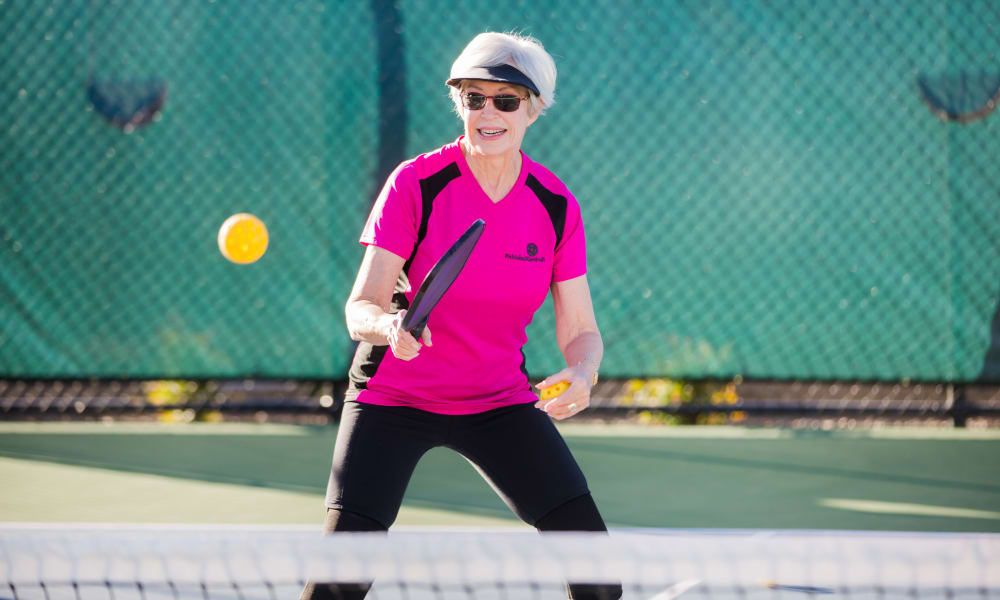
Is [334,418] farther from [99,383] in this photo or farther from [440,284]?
[440,284]

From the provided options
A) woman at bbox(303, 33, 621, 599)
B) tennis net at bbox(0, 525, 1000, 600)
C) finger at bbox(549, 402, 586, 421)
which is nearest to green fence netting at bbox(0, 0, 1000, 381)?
woman at bbox(303, 33, 621, 599)

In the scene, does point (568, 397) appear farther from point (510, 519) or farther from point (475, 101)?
point (510, 519)

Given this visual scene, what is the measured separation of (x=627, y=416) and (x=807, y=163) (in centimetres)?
155

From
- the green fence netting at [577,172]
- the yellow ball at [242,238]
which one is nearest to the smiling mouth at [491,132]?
the green fence netting at [577,172]

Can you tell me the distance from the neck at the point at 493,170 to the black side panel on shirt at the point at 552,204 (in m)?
0.05

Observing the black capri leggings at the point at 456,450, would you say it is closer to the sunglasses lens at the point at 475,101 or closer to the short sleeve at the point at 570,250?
the short sleeve at the point at 570,250

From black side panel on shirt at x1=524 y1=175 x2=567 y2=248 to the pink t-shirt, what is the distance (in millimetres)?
39

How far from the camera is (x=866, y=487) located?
427 centimetres

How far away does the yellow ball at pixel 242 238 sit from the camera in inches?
198

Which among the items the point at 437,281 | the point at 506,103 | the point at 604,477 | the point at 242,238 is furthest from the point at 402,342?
the point at 242,238

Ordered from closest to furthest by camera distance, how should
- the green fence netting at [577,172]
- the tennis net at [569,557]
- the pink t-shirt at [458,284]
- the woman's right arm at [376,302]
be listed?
the tennis net at [569,557] → the woman's right arm at [376,302] → the pink t-shirt at [458,284] → the green fence netting at [577,172]

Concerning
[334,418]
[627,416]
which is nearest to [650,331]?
[627,416]

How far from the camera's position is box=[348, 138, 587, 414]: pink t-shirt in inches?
93.7

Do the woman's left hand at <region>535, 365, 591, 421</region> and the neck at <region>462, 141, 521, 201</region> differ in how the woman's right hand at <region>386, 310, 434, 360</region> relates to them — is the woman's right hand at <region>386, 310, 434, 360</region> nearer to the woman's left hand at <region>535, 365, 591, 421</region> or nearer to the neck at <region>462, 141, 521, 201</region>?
the woman's left hand at <region>535, 365, 591, 421</region>
